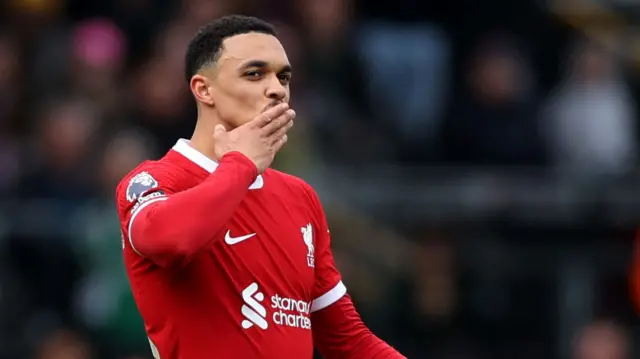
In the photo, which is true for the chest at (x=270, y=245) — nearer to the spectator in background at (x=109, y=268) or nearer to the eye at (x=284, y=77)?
the eye at (x=284, y=77)

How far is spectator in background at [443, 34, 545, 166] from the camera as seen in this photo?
1208 cm

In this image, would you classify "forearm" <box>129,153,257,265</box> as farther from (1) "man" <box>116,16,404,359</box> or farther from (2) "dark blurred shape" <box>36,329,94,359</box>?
(2) "dark blurred shape" <box>36,329,94,359</box>

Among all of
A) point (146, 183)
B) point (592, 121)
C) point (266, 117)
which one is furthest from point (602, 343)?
point (146, 183)

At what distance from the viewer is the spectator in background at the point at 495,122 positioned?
12.1 m

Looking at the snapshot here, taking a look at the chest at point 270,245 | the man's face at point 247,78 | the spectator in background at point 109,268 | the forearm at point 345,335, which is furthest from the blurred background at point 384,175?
the man's face at point 247,78

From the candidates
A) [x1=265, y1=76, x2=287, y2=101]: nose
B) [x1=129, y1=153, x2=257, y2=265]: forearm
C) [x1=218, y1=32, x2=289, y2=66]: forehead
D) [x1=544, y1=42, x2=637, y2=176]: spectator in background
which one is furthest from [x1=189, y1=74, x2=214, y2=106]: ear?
[x1=544, y1=42, x2=637, y2=176]: spectator in background

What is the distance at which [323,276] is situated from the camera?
6.11 metres

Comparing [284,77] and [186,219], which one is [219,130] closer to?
[284,77]

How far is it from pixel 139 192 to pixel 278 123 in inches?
22.4

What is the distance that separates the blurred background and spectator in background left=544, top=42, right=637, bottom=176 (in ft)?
0.05

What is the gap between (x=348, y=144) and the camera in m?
12.1

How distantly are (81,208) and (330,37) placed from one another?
268cm

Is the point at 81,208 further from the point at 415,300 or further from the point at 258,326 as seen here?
the point at 258,326

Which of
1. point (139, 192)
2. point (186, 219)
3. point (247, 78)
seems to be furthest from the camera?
point (247, 78)
